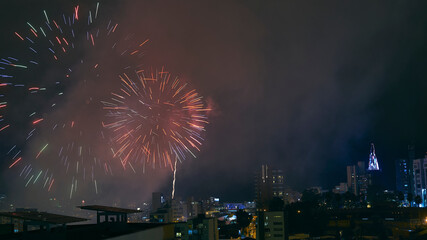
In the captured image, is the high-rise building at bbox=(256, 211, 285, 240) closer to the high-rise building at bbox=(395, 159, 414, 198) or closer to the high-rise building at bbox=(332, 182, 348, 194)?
the high-rise building at bbox=(395, 159, 414, 198)

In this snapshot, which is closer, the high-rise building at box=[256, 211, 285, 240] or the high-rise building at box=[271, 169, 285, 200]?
the high-rise building at box=[256, 211, 285, 240]

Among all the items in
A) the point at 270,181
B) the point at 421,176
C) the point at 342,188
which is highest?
the point at 421,176

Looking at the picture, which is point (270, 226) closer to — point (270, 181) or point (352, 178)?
point (270, 181)

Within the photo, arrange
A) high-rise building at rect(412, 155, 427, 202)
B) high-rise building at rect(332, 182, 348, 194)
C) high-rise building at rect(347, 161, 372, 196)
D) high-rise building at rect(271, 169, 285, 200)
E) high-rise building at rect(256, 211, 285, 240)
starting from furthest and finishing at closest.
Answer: high-rise building at rect(332, 182, 348, 194) → high-rise building at rect(347, 161, 372, 196) → high-rise building at rect(271, 169, 285, 200) → high-rise building at rect(412, 155, 427, 202) → high-rise building at rect(256, 211, 285, 240)

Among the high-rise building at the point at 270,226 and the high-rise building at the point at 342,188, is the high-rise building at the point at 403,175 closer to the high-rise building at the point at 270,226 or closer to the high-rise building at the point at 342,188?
the high-rise building at the point at 342,188

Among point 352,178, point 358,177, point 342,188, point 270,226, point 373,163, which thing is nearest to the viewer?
point 270,226

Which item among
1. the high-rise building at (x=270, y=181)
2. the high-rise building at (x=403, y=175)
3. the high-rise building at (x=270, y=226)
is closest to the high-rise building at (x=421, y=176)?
the high-rise building at (x=403, y=175)

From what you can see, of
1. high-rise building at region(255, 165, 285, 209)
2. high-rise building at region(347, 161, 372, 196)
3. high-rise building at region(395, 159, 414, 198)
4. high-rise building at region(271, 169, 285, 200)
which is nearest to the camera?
high-rise building at region(395, 159, 414, 198)

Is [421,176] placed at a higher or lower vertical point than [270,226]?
higher

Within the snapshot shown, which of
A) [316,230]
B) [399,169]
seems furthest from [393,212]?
[399,169]

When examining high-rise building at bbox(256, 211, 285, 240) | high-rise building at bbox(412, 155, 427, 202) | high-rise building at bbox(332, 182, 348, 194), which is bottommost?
high-rise building at bbox(332, 182, 348, 194)

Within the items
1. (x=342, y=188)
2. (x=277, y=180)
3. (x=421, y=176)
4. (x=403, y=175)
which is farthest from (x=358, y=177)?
(x=421, y=176)

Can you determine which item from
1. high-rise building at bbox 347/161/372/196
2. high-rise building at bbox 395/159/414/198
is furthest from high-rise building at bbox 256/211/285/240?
high-rise building at bbox 347/161/372/196
